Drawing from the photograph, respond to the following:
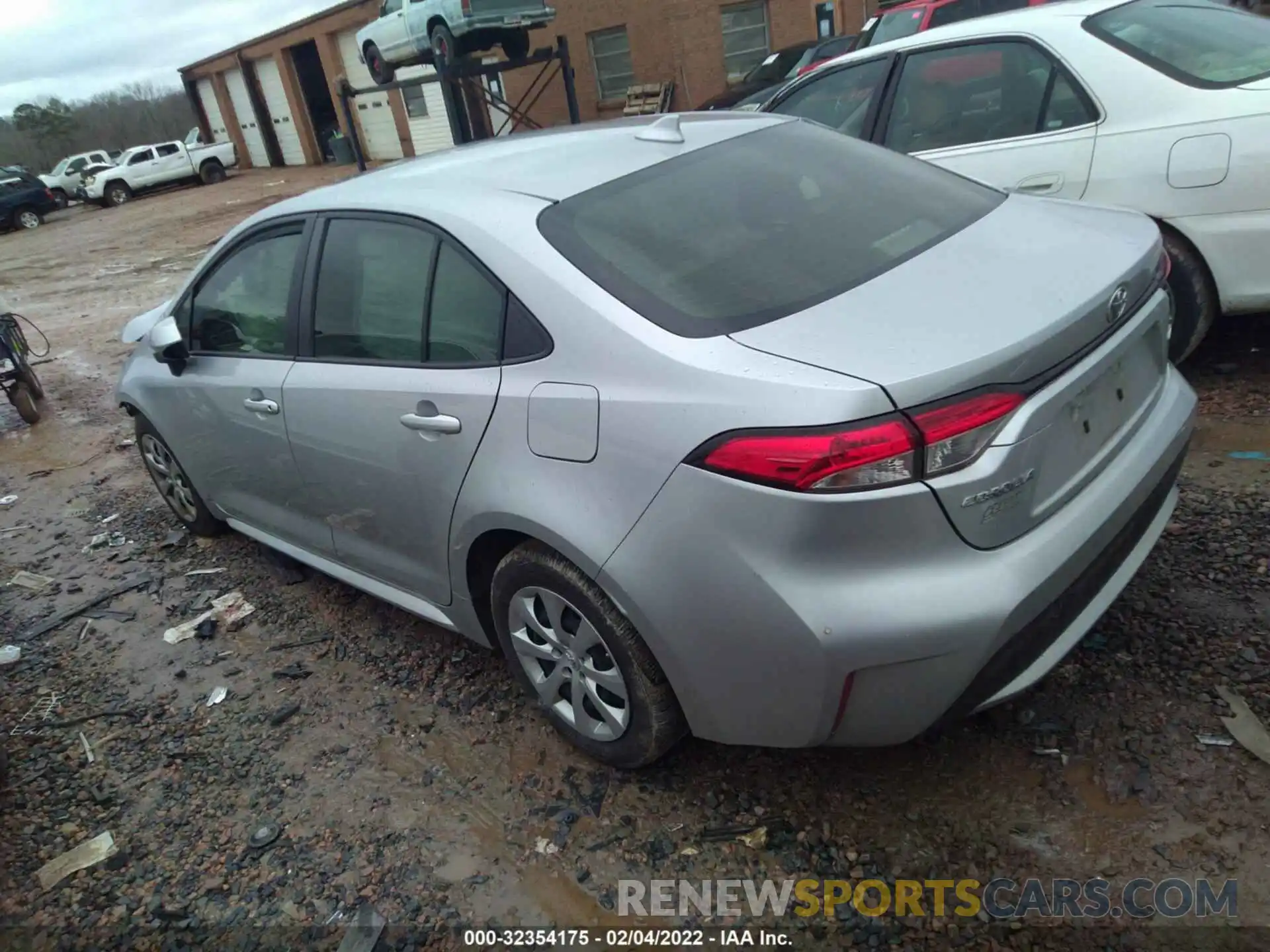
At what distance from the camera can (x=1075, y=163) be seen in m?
3.88

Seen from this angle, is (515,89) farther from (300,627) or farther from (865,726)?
(865,726)

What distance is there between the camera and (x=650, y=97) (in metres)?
19.2

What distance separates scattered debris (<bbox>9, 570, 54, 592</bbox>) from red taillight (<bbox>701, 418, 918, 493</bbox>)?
4.17 m

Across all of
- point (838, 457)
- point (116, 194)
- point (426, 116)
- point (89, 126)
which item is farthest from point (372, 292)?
point (89, 126)

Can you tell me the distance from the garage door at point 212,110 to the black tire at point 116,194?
5.18 metres

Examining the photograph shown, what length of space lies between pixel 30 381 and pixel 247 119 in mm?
28999

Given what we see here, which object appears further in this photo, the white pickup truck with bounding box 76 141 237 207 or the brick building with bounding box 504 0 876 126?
the white pickup truck with bounding box 76 141 237 207

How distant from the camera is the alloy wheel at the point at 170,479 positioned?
14.3 ft

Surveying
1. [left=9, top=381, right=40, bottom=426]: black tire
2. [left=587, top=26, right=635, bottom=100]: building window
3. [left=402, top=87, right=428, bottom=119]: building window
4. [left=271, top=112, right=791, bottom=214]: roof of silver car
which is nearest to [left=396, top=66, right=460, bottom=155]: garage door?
[left=402, top=87, right=428, bottom=119]: building window

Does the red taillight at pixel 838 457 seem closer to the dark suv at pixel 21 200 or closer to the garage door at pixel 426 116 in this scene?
the garage door at pixel 426 116

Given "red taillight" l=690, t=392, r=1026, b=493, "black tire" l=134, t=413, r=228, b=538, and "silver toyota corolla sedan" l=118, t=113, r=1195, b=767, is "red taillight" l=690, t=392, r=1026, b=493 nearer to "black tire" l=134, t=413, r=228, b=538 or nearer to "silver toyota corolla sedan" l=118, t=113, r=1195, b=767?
"silver toyota corolla sedan" l=118, t=113, r=1195, b=767

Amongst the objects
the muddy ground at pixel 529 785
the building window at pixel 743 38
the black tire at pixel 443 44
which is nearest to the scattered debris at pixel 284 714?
the muddy ground at pixel 529 785

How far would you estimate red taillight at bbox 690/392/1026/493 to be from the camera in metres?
1.79

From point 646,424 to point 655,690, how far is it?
711mm
